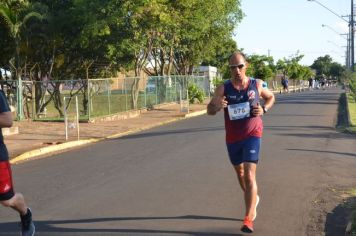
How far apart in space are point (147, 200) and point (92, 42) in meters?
19.5

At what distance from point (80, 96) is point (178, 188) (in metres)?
18.3

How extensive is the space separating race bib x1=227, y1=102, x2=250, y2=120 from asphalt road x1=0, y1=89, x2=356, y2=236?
1.21 metres

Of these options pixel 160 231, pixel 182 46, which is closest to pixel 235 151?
pixel 160 231

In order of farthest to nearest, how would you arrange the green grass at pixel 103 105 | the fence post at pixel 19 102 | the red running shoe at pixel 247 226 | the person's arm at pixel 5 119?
the green grass at pixel 103 105, the fence post at pixel 19 102, the red running shoe at pixel 247 226, the person's arm at pixel 5 119

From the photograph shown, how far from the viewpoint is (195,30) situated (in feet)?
105

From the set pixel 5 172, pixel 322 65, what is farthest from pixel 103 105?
pixel 322 65

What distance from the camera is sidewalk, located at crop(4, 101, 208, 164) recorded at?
573 inches

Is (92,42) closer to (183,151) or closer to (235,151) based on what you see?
(183,151)

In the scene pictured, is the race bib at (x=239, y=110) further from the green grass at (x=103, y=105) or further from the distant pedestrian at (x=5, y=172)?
the green grass at (x=103, y=105)

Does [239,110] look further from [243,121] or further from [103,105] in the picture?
[103,105]

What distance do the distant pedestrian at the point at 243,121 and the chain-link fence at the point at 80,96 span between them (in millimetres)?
16263

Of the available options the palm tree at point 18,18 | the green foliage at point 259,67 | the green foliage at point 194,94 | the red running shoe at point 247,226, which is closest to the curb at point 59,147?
the palm tree at point 18,18

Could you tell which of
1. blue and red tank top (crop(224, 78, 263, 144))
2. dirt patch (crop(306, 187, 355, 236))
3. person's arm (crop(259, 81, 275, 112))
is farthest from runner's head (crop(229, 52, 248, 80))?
dirt patch (crop(306, 187, 355, 236))

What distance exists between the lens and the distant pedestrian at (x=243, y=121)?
611 centimetres
